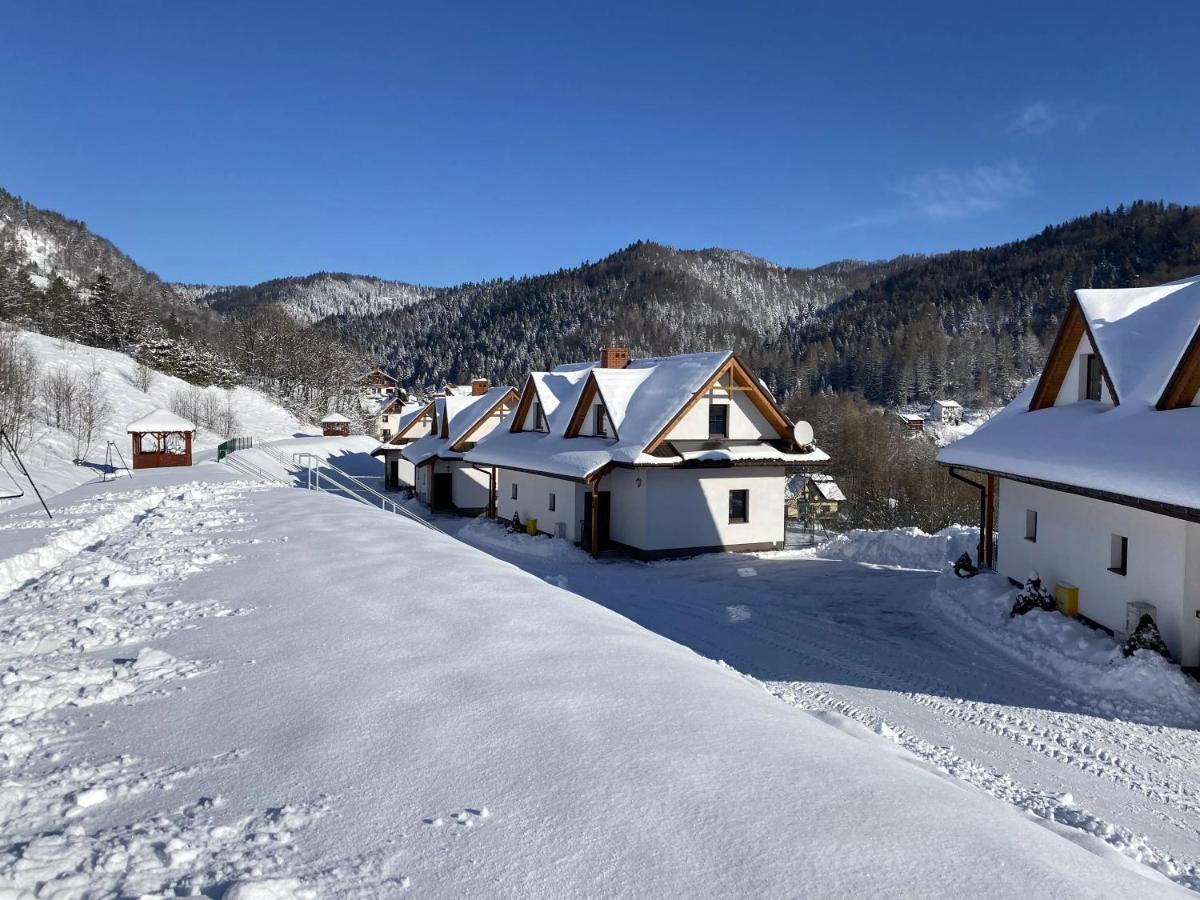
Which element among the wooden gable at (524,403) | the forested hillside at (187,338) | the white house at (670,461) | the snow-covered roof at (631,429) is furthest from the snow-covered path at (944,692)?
the forested hillside at (187,338)

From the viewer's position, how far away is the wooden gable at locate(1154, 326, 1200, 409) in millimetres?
11617

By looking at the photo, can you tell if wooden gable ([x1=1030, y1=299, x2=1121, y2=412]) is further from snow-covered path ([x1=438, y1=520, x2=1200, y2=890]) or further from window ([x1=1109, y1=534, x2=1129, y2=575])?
snow-covered path ([x1=438, y1=520, x2=1200, y2=890])

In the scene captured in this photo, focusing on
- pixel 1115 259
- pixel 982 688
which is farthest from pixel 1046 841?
pixel 1115 259

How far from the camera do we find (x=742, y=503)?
22.7 meters

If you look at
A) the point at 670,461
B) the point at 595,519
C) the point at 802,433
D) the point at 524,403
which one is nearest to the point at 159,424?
the point at 524,403

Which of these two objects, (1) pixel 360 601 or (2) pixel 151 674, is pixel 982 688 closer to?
(1) pixel 360 601

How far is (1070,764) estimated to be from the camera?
816 centimetres

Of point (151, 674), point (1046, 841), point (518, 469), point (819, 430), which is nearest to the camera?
point (1046, 841)

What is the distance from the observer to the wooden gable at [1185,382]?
457 inches

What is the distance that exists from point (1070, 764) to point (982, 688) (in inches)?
99.5

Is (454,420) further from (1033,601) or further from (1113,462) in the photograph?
(1113,462)

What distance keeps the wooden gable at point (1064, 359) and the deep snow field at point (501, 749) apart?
214 inches

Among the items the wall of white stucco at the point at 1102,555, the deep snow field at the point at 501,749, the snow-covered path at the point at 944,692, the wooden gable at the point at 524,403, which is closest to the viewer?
the deep snow field at the point at 501,749

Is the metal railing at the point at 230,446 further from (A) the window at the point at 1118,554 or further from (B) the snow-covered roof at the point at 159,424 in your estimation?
(A) the window at the point at 1118,554
